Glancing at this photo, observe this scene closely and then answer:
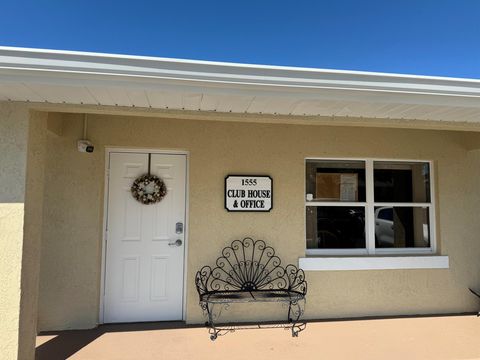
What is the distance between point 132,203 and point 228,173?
4.43 feet

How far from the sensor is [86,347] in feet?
12.3

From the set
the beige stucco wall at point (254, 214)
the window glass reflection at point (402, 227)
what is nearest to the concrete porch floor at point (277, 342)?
the beige stucco wall at point (254, 214)

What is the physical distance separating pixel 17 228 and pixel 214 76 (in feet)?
7.06

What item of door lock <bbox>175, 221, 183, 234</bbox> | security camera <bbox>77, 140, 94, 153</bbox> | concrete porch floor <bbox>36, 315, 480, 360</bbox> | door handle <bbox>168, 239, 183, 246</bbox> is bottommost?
concrete porch floor <bbox>36, 315, 480, 360</bbox>

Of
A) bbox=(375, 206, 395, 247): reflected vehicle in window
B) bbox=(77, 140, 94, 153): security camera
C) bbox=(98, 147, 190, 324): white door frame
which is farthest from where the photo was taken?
bbox=(375, 206, 395, 247): reflected vehicle in window

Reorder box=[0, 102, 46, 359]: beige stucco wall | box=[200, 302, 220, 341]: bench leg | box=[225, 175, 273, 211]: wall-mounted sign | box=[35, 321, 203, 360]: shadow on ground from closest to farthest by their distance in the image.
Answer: box=[0, 102, 46, 359]: beige stucco wall → box=[35, 321, 203, 360]: shadow on ground → box=[200, 302, 220, 341]: bench leg → box=[225, 175, 273, 211]: wall-mounted sign

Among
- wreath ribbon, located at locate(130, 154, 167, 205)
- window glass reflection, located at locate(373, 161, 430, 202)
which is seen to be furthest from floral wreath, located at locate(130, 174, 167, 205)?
window glass reflection, located at locate(373, 161, 430, 202)

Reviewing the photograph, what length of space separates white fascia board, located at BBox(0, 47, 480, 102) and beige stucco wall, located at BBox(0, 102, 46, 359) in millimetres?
633

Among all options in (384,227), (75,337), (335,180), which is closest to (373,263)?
(384,227)

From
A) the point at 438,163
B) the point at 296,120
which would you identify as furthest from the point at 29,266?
the point at 438,163

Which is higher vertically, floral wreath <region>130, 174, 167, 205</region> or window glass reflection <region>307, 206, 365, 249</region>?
floral wreath <region>130, 174, 167, 205</region>

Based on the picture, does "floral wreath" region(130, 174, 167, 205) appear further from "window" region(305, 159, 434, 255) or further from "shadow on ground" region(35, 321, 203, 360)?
"window" region(305, 159, 434, 255)

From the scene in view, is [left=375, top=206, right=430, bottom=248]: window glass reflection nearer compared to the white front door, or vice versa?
the white front door

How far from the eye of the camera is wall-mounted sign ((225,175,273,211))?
456 cm
